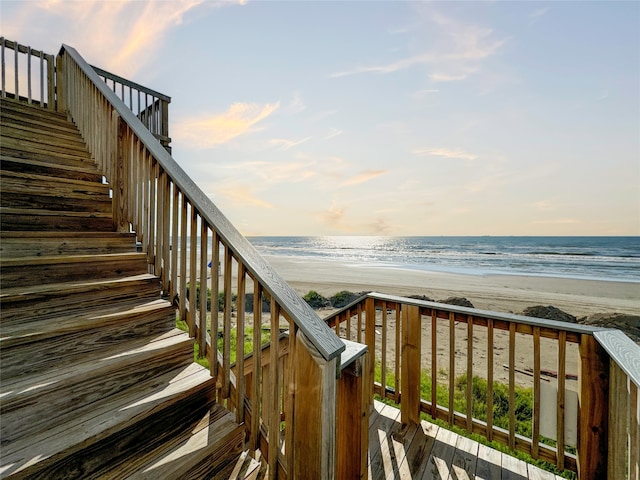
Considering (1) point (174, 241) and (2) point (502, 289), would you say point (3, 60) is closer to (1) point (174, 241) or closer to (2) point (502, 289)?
(1) point (174, 241)

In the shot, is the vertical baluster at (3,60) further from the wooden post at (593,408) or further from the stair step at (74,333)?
the wooden post at (593,408)

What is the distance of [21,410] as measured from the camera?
1.05 metres

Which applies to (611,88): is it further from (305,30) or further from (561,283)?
(561,283)

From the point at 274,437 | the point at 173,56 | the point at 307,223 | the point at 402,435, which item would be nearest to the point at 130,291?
the point at 274,437

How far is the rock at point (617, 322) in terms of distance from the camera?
6270mm

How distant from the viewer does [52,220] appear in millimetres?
2031

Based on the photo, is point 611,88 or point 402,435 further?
point 611,88

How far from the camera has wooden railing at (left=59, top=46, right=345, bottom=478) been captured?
92cm

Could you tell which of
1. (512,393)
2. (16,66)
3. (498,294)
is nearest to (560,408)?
(512,393)

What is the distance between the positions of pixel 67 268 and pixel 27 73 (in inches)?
173

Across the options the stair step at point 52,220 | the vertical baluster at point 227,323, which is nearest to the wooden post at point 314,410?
the vertical baluster at point 227,323

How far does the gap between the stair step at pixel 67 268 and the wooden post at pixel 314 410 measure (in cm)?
163

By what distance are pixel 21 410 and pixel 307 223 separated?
6033 centimetres

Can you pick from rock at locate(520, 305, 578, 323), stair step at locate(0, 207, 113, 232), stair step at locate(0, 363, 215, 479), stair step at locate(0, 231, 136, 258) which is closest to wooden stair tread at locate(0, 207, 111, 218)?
stair step at locate(0, 207, 113, 232)
